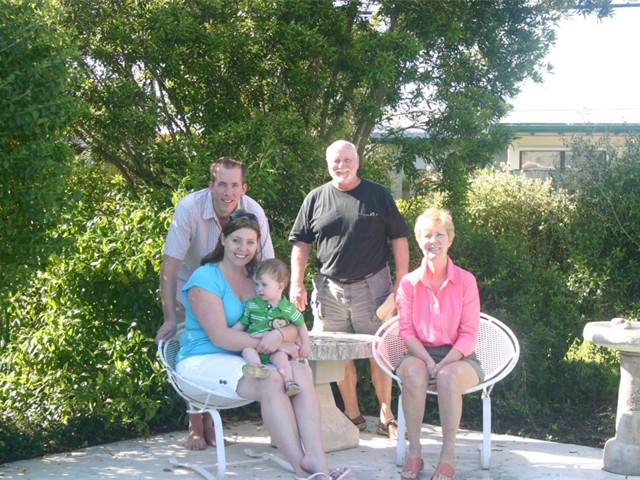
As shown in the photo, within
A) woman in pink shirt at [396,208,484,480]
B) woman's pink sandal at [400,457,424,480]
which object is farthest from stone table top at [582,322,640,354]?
woman's pink sandal at [400,457,424,480]

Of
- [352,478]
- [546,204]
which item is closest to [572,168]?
[546,204]

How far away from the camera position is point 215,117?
7133 mm

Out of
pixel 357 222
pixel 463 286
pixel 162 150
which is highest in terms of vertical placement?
pixel 162 150

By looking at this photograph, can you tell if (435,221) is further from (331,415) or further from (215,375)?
(215,375)

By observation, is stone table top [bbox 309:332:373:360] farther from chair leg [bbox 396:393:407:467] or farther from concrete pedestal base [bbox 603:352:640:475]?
concrete pedestal base [bbox 603:352:640:475]

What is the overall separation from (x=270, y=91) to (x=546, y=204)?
8.65 feet

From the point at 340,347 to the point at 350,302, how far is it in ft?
2.05

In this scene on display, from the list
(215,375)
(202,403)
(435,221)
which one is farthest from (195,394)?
(435,221)

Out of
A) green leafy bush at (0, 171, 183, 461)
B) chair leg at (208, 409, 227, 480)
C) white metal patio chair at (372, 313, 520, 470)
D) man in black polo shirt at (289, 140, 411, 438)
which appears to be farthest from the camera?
green leafy bush at (0, 171, 183, 461)

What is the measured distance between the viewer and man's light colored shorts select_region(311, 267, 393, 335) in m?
5.63

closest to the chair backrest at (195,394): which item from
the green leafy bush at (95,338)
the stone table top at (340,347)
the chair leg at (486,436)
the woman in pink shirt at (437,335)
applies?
the stone table top at (340,347)

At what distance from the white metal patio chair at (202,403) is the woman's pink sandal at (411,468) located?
0.64 metres

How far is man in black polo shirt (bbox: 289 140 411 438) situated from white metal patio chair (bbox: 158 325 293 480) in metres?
0.90

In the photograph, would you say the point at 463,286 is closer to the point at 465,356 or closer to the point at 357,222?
the point at 465,356
